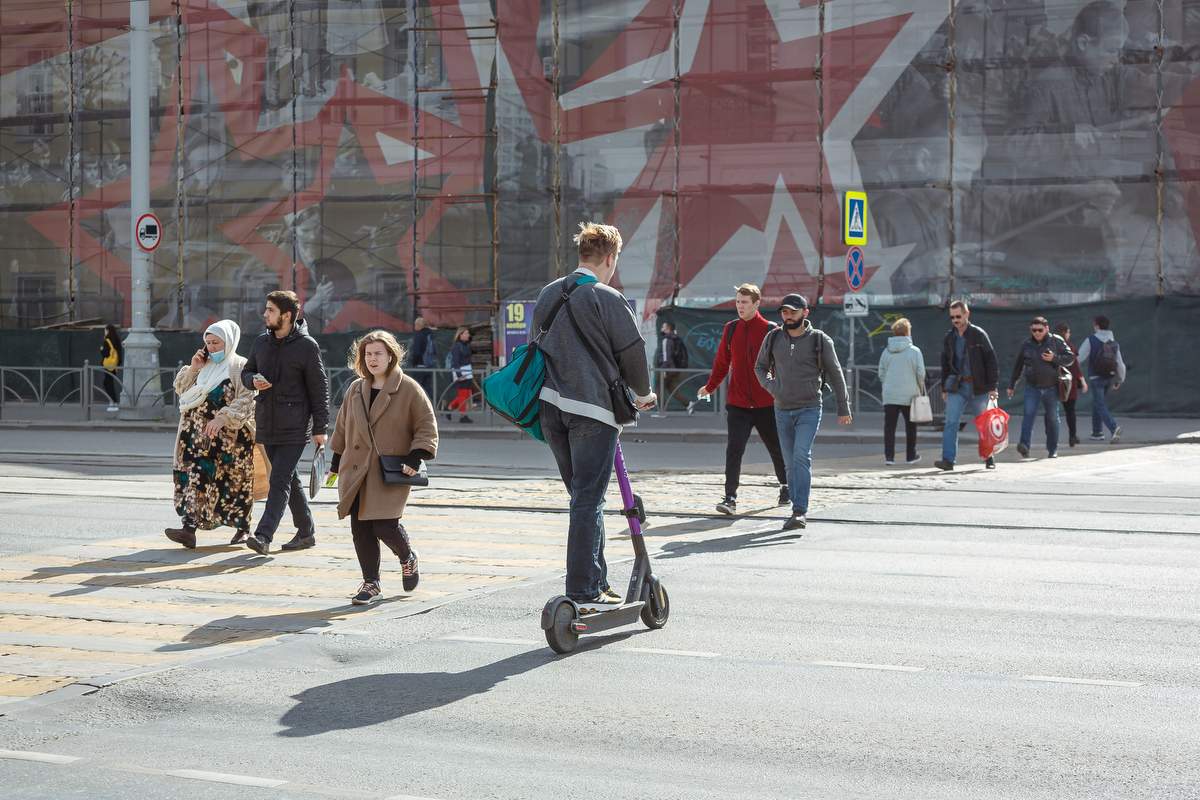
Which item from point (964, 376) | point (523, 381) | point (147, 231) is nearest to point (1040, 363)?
point (964, 376)

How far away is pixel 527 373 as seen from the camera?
625cm

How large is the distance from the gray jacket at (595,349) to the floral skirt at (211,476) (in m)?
3.82

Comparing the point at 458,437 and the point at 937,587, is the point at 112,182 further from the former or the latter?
the point at 937,587

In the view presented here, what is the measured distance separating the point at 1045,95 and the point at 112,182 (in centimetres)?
1783

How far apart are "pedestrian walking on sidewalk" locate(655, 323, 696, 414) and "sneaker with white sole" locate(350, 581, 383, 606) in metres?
13.9

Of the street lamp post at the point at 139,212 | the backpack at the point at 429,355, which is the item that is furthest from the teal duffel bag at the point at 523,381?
the street lamp post at the point at 139,212

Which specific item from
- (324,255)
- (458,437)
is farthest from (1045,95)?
(324,255)

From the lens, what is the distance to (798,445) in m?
10.4

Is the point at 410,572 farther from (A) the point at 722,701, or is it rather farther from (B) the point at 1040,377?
(B) the point at 1040,377

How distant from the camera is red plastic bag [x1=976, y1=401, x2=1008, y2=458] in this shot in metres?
14.5

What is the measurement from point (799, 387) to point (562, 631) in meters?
4.77

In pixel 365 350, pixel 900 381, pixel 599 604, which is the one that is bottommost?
pixel 599 604

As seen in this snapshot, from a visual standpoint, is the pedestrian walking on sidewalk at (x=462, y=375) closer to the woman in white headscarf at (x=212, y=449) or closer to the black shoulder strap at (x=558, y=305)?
the woman in white headscarf at (x=212, y=449)

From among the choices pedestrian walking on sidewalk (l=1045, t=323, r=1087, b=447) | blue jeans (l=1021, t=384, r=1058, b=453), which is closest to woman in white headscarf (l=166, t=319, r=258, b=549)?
blue jeans (l=1021, t=384, r=1058, b=453)
